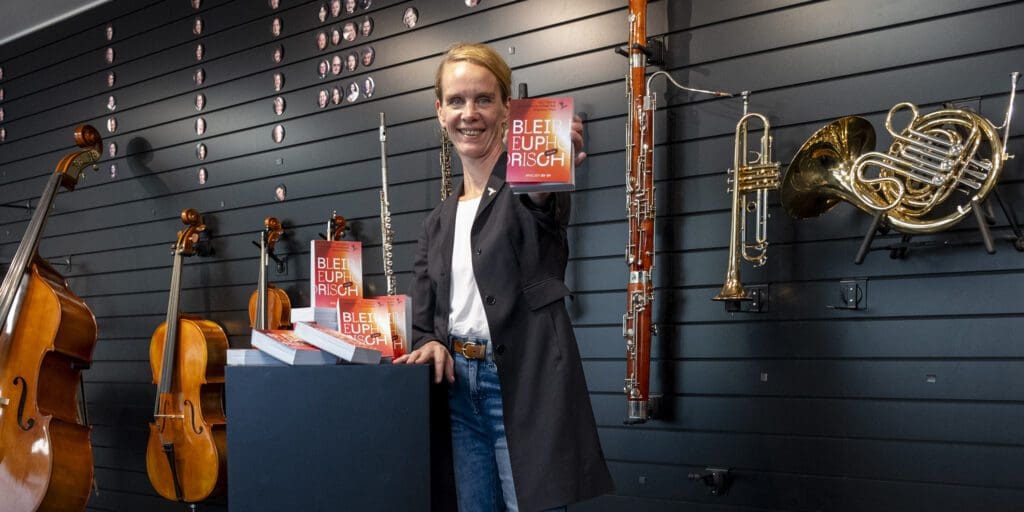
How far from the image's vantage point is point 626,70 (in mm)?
3375

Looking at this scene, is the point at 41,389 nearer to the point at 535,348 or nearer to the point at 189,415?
the point at 189,415

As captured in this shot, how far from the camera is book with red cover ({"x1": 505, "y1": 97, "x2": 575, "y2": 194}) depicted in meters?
1.62

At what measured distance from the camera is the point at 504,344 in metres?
1.77

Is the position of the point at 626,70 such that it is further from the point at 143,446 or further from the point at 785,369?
the point at 143,446

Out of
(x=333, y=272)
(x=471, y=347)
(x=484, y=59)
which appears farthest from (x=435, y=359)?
(x=484, y=59)

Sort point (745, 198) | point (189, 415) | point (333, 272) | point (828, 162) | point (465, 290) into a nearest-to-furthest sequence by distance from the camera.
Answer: point (465, 290)
point (333, 272)
point (828, 162)
point (745, 198)
point (189, 415)

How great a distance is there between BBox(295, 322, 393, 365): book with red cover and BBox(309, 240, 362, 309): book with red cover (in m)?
0.21

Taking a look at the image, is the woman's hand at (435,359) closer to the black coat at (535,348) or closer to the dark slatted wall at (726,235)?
the black coat at (535,348)

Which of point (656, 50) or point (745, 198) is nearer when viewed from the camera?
point (745, 198)

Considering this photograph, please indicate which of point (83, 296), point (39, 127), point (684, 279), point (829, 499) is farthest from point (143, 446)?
point (829, 499)

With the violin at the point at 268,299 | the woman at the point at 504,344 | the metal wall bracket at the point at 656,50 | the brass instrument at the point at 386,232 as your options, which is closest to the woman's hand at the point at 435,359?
the woman at the point at 504,344

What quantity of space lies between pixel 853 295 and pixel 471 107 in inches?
62.0

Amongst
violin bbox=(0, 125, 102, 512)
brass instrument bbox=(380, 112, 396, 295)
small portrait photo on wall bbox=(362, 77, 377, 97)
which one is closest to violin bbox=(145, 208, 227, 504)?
violin bbox=(0, 125, 102, 512)

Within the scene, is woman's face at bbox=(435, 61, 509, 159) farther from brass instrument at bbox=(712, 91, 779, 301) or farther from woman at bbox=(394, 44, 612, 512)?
brass instrument at bbox=(712, 91, 779, 301)
